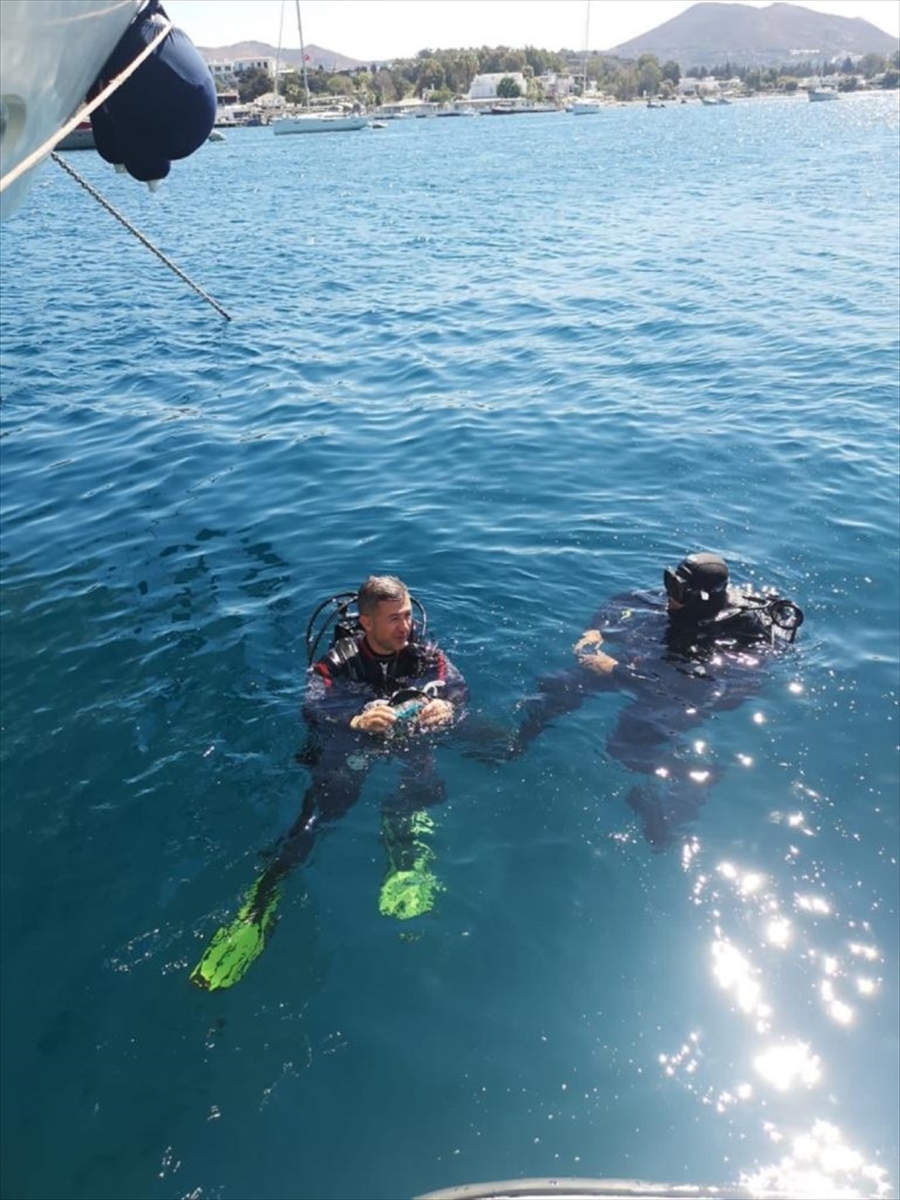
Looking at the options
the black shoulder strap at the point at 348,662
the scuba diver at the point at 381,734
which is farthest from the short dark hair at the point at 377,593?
the black shoulder strap at the point at 348,662

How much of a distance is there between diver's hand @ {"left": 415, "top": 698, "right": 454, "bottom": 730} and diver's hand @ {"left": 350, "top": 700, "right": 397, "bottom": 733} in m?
0.29

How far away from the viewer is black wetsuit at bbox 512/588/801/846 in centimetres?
622

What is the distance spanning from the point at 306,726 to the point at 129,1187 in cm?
308

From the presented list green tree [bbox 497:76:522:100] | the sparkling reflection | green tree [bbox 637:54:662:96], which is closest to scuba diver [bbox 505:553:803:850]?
the sparkling reflection

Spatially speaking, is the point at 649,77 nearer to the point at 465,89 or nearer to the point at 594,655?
the point at 465,89

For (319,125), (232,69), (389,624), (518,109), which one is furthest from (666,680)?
(232,69)

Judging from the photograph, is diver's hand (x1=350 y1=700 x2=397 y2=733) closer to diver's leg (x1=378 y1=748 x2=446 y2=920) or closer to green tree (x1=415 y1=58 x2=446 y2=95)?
diver's leg (x1=378 y1=748 x2=446 y2=920)

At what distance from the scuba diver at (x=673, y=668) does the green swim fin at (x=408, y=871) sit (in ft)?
3.06

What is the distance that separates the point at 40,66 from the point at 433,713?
4.31 metres

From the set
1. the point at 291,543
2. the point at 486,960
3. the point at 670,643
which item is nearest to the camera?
the point at 486,960

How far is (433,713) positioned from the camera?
5.82 m

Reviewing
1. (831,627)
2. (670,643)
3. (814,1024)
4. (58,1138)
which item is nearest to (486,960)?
(814,1024)

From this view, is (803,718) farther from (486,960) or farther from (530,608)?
(486,960)

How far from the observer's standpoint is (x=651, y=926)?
499cm
